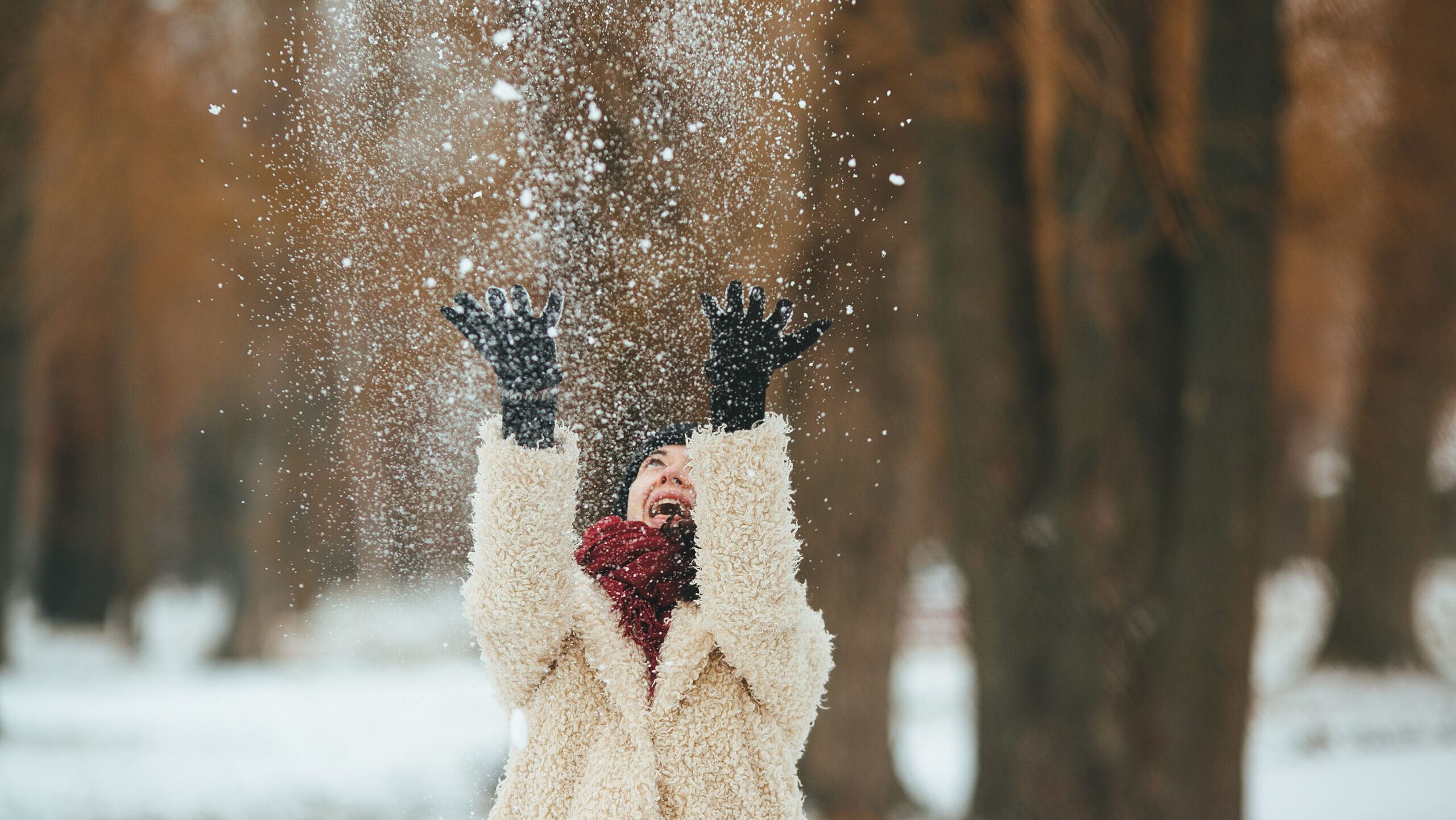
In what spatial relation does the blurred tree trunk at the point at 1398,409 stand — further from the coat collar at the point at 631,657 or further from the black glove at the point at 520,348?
the black glove at the point at 520,348

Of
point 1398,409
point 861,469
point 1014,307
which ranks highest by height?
point 1398,409

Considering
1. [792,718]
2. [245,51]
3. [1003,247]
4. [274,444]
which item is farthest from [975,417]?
[274,444]

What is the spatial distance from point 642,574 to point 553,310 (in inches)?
21.0

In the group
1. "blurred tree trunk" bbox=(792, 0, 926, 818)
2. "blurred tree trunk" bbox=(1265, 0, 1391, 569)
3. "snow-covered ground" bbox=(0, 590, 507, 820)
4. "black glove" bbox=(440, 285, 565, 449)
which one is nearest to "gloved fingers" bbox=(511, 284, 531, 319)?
"black glove" bbox=(440, 285, 565, 449)

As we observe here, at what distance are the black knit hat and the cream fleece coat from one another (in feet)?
0.81

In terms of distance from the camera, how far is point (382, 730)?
34.2ft

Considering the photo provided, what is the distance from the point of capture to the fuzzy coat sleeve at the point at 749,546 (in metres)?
2.24

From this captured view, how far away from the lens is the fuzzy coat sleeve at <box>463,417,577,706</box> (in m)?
2.22

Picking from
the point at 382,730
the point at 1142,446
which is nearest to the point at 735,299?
the point at 1142,446

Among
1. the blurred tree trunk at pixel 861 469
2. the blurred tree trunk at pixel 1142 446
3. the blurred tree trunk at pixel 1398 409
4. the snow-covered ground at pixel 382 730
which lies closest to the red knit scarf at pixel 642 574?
the snow-covered ground at pixel 382 730

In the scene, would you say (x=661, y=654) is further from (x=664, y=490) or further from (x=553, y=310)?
(x=553, y=310)

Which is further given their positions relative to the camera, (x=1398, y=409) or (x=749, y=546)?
(x=1398, y=409)

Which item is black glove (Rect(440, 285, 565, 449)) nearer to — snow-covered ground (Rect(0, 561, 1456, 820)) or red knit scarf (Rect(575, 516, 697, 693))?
red knit scarf (Rect(575, 516, 697, 693))

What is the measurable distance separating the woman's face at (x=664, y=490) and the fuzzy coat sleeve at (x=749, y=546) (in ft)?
0.57
